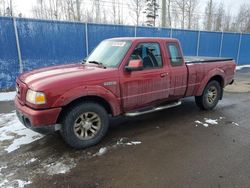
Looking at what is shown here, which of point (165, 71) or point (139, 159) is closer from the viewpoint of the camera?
point (139, 159)

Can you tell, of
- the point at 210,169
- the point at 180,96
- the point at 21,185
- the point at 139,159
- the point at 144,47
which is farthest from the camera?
the point at 180,96

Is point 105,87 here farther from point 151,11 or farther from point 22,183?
point 151,11

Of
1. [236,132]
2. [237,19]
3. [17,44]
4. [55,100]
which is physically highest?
[237,19]

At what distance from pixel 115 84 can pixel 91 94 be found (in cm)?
52

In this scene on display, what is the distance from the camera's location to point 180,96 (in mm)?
5230

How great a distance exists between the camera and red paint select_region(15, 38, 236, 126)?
3.39 m

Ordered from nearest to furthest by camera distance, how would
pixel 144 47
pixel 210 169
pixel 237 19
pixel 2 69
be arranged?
pixel 210 169
pixel 144 47
pixel 2 69
pixel 237 19

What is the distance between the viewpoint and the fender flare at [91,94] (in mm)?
3438

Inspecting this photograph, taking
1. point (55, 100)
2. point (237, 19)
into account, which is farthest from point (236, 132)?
point (237, 19)

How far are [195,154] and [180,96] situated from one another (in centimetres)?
185

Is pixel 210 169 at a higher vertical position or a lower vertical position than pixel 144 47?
→ lower

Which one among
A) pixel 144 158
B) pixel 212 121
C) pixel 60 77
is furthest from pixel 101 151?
pixel 212 121

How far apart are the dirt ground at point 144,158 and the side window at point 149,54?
4.57 ft

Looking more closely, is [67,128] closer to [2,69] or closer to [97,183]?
[97,183]
